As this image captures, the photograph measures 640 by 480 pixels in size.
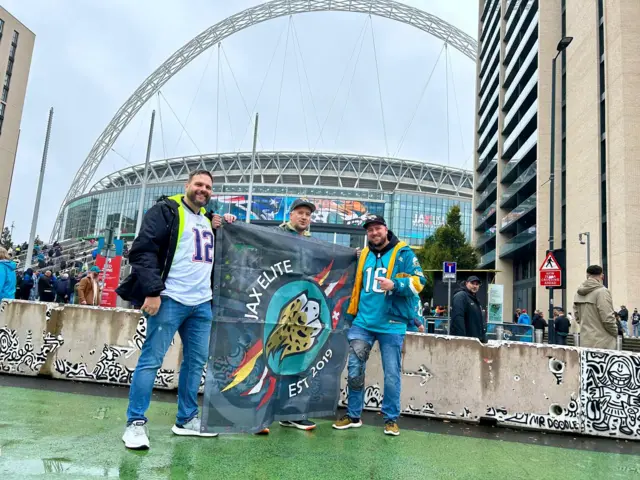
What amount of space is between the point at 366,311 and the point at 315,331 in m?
0.49

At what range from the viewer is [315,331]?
434 centimetres

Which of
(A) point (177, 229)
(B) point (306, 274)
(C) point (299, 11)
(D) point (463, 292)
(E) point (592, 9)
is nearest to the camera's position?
(A) point (177, 229)

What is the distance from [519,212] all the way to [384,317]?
1590 inches

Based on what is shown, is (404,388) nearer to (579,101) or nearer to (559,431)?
(559,431)

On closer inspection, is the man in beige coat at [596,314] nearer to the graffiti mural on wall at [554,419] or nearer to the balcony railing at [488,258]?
the graffiti mural on wall at [554,419]

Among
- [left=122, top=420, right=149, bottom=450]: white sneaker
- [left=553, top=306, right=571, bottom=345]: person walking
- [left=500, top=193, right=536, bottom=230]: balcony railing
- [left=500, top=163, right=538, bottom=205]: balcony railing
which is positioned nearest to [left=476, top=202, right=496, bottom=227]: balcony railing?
[left=500, top=163, right=538, bottom=205]: balcony railing

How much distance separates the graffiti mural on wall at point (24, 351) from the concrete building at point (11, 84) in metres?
70.3

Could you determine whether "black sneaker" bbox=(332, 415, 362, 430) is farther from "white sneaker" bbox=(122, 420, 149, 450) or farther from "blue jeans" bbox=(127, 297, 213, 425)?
"white sneaker" bbox=(122, 420, 149, 450)

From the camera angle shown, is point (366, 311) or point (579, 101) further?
point (579, 101)

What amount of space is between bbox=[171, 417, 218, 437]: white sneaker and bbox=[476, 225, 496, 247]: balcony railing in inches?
1949

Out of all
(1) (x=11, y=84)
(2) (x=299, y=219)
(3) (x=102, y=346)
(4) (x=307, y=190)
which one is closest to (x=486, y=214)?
(4) (x=307, y=190)

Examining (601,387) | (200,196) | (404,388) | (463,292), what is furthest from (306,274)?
(601,387)

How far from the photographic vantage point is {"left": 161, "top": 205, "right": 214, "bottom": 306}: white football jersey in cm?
360

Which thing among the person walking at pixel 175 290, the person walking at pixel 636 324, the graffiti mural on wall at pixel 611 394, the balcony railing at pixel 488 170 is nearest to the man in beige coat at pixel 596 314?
the graffiti mural on wall at pixel 611 394
